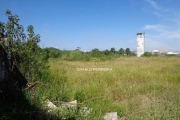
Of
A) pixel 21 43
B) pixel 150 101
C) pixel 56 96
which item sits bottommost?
pixel 150 101

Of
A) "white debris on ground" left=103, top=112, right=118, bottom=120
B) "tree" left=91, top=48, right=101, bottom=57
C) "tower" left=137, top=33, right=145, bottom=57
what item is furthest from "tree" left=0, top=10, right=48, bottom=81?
"tower" left=137, top=33, right=145, bottom=57

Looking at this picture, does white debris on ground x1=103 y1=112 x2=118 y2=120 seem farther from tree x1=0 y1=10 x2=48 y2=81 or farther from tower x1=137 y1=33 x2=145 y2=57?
tower x1=137 y1=33 x2=145 y2=57

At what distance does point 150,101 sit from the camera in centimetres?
300

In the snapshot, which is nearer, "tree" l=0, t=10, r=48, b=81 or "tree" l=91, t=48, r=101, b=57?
"tree" l=0, t=10, r=48, b=81

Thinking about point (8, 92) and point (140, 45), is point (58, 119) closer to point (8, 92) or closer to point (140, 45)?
point (8, 92)

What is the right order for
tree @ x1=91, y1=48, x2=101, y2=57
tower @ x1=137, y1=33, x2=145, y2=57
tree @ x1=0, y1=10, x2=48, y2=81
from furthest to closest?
tower @ x1=137, y1=33, x2=145, y2=57
tree @ x1=91, y1=48, x2=101, y2=57
tree @ x1=0, y1=10, x2=48, y2=81

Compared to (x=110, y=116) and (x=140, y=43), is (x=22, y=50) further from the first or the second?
(x=140, y=43)

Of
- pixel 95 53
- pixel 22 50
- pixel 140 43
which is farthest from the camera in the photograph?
pixel 140 43

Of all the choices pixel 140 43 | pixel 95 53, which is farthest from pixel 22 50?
pixel 140 43

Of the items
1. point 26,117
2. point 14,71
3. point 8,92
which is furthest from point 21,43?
point 26,117

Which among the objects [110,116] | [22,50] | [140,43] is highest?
[140,43]

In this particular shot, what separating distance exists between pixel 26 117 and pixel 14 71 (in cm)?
151

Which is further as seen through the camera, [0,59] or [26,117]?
[0,59]

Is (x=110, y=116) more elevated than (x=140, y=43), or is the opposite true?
(x=140, y=43)
